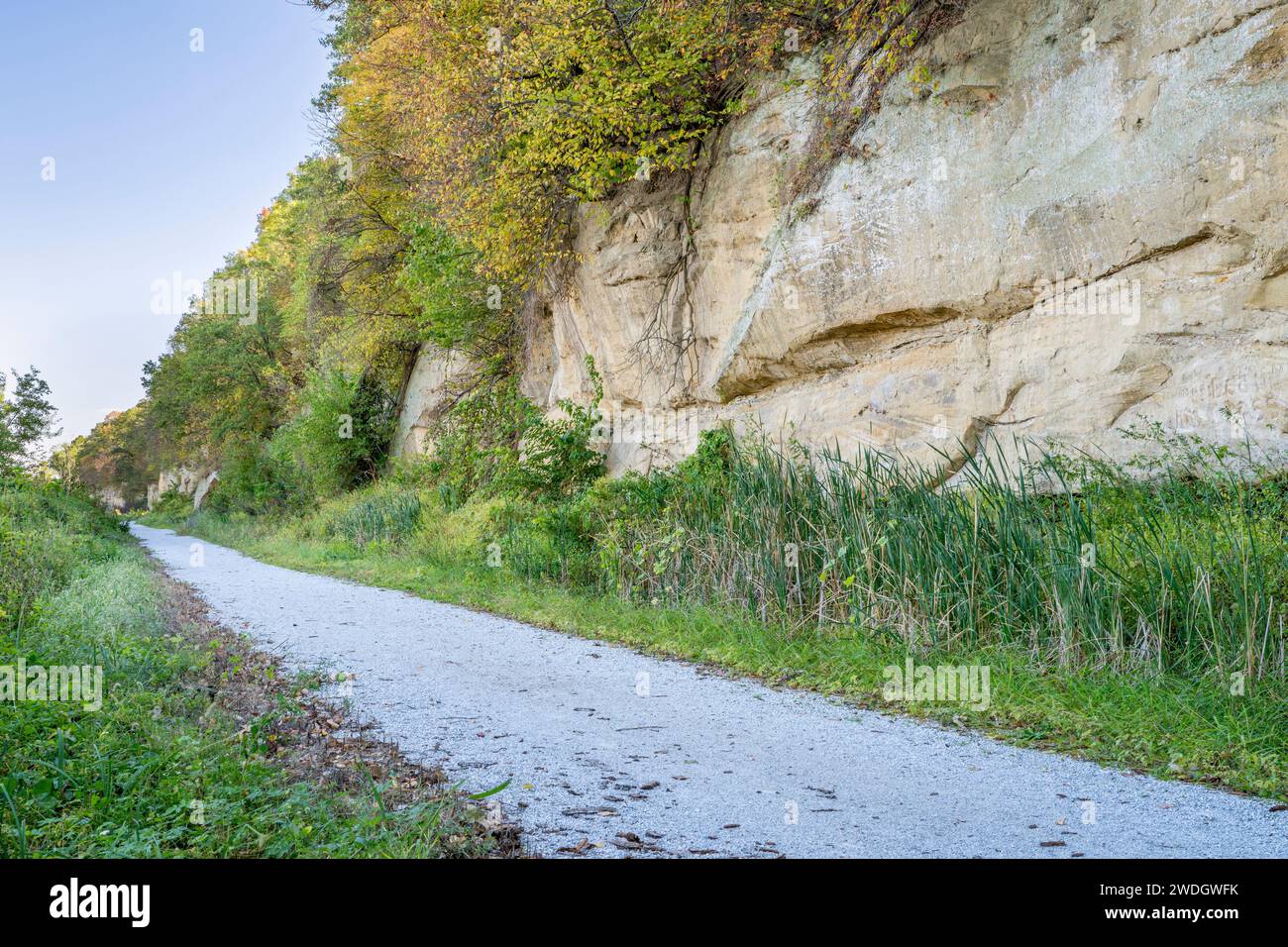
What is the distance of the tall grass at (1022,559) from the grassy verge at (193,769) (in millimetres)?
4329

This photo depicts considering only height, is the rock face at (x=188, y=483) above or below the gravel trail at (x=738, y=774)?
above

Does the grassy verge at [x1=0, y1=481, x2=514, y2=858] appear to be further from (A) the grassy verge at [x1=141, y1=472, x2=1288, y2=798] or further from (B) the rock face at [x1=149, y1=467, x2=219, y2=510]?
(B) the rock face at [x1=149, y1=467, x2=219, y2=510]

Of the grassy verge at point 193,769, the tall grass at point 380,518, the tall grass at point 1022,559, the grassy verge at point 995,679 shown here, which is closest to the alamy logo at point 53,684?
the grassy verge at point 193,769

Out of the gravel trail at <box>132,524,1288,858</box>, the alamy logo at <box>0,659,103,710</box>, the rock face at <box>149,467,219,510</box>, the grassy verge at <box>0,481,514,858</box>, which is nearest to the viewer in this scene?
the grassy verge at <box>0,481,514,858</box>

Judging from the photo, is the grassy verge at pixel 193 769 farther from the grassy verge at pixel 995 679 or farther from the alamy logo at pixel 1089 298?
the alamy logo at pixel 1089 298

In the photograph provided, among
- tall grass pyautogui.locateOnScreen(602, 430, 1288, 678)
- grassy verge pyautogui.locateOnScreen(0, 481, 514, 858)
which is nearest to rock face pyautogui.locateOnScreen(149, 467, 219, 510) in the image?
grassy verge pyautogui.locateOnScreen(0, 481, 514, 858)

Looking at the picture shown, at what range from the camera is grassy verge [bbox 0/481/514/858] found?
3533 millimetres

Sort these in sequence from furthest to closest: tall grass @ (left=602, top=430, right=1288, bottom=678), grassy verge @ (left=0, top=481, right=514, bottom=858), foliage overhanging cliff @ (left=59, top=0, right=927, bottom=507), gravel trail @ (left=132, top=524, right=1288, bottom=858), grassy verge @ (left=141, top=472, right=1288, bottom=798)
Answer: foliage overhanging cliff @ (left=59, top=0, right=927, bottom=507) → tall grass @ (left=602, top=430, right=1288, bottom=678) → grassy verge @ (left=141, top=472, right=1288, bottom=798) → gravel trail @ (left=132, top=524, right=1288, bottom=858) → grassy verge @ (left=0, top=481, right=514, bottom=858)

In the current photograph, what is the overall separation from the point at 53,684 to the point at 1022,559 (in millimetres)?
6808

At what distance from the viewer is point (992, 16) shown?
33.2ft

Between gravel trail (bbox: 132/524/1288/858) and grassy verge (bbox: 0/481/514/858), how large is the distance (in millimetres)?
405

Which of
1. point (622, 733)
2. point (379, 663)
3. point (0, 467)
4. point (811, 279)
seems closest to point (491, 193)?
point (811, 279)
